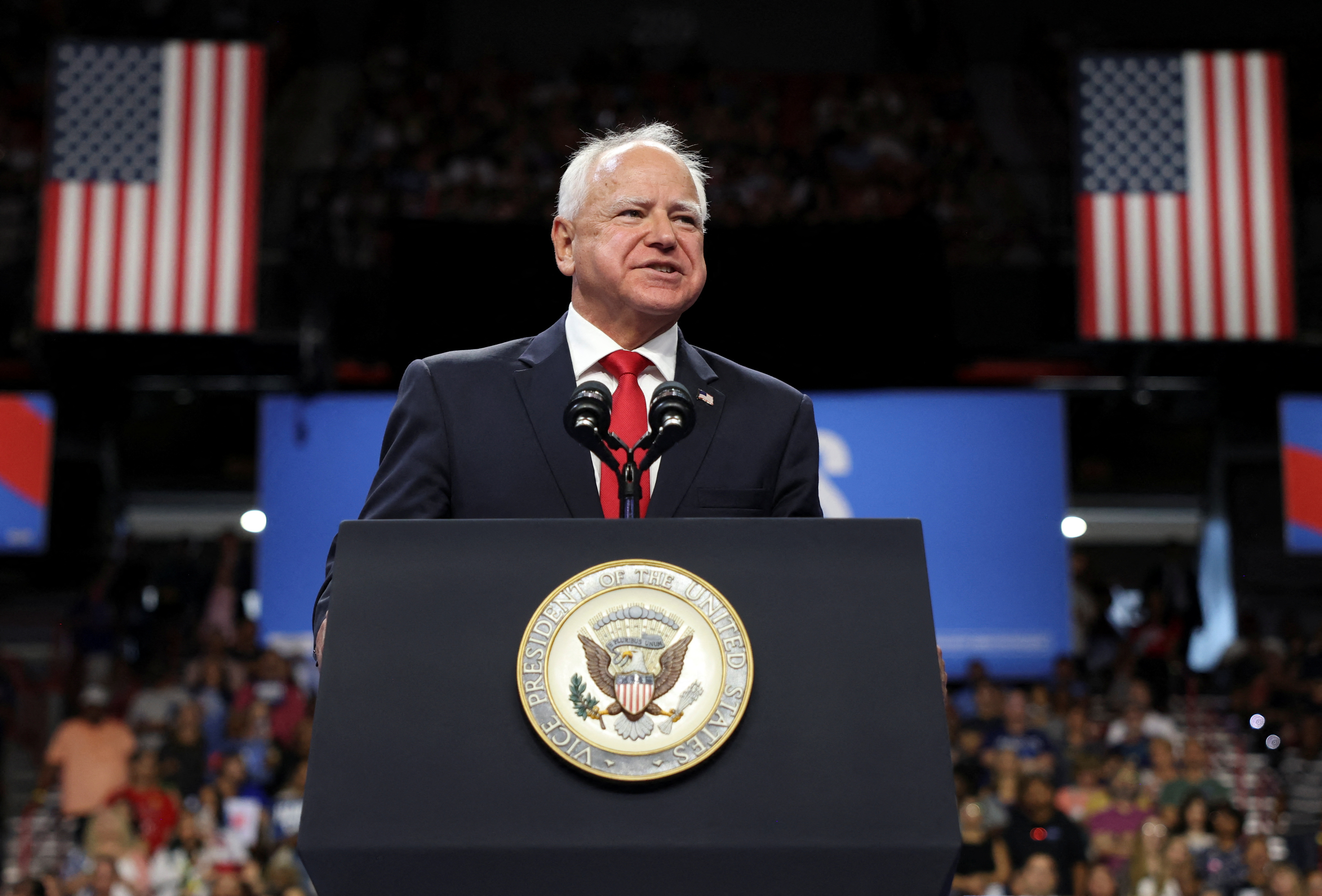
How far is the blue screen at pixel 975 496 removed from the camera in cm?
1022

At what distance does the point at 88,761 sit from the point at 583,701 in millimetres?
7566

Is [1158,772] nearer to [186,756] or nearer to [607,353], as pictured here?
[186,756]

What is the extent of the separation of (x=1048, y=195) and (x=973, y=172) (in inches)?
28.3

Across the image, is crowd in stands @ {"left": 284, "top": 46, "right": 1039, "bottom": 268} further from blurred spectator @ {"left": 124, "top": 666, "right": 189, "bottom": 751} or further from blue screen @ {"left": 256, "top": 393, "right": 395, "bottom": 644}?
blurred spectator @ {"left": 124, "top": 666, "right": 189, "bottom": 751}

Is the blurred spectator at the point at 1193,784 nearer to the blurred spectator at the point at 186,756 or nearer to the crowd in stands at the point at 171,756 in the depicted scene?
the crowd in stands at the point at 171,756

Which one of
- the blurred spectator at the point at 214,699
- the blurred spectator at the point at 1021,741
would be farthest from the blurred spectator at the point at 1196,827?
the blurred spectator at the point at 214,699

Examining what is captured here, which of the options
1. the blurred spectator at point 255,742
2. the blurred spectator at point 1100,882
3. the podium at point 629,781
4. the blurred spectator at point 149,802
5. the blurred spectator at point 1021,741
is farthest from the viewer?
the blurred spectator at point 255,742

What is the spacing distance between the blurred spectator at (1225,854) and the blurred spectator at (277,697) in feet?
15.5

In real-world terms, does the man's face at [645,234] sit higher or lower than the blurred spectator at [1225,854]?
higher

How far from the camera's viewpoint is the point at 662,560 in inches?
58.2

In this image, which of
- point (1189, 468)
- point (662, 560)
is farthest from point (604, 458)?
point (1189, 468)

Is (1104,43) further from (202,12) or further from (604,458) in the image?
(604,458)

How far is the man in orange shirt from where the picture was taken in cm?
813

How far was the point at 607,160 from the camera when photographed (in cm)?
206
